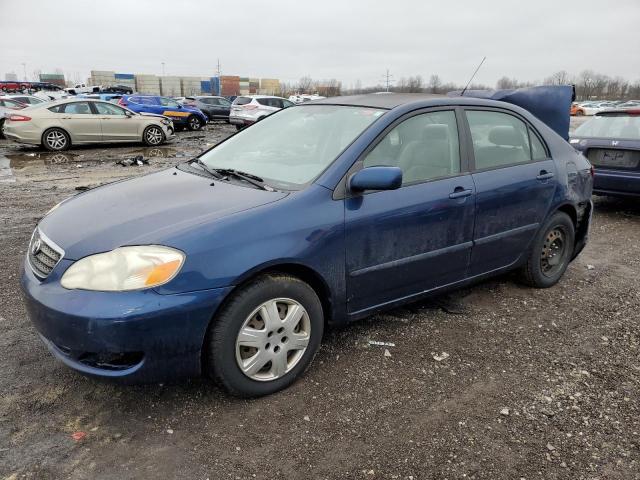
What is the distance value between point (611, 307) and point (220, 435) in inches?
133

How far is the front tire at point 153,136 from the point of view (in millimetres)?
15828

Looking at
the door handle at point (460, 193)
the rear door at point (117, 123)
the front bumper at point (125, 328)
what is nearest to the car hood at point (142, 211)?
the front bumper at point (125, 328)

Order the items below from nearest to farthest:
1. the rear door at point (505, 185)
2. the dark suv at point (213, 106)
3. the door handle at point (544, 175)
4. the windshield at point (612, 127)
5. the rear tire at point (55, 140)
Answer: the rear door at point (505, 185) → the door handle at point (544, 175) → the windshield at point (612, 127) → the rear tire at point (55, 140) → the dark suv at point (213, 106)

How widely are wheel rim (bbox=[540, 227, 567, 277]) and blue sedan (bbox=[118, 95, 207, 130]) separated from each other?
1985cm

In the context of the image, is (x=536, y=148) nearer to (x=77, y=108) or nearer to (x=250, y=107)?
(x=77, y=108)

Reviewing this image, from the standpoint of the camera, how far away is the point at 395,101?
3.50 meters

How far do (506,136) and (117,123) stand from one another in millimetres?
13694

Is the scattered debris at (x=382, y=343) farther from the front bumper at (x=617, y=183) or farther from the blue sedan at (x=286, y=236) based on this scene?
the front bumper at (x=617, y=183)

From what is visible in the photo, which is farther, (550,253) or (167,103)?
(167,103)

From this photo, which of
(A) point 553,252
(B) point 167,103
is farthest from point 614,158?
(B) point 167,103

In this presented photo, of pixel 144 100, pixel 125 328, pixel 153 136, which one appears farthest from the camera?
pixel 144 100

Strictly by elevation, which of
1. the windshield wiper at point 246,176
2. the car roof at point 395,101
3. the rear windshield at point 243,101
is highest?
the rear windshield at point 243,101

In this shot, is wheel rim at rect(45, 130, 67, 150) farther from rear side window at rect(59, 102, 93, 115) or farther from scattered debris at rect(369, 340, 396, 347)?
scattered debris at rect(369, 340, 396, 347)

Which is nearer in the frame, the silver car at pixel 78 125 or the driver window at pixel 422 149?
the driver window at pixel 422 149
